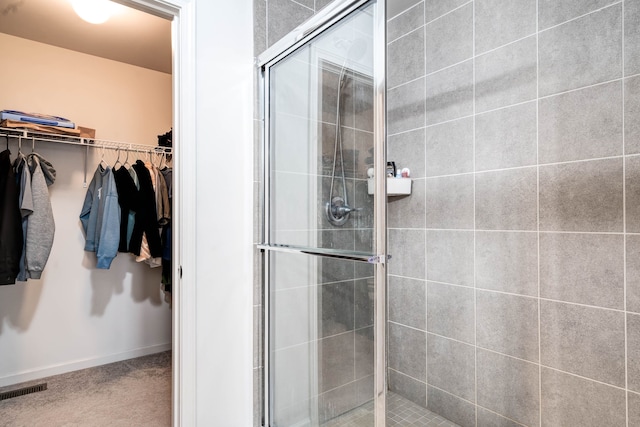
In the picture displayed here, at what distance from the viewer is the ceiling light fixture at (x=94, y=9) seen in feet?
6.56

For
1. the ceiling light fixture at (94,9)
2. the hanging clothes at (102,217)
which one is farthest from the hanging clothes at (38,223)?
the ceiling light fixture at (94,9)

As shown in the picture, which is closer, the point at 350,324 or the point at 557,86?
the point at 350,324

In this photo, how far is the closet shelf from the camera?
7.47 ft

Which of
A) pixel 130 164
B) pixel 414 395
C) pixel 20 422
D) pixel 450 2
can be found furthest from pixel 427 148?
pixel 20 422

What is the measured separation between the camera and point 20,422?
6.35ft

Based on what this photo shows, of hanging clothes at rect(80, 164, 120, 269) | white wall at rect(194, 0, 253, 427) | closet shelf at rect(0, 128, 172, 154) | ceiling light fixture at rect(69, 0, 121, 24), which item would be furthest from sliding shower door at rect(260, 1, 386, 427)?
closet shelf at rect(0, 128, 172, 154)

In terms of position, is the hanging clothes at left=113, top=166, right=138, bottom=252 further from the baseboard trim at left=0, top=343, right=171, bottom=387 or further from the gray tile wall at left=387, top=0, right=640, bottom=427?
the gray tile wall at left=387, top=0, right=640, bottom=427

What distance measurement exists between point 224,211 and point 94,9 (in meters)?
1.59

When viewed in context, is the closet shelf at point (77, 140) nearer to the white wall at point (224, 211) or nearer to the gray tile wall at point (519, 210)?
the white wall at point (224, 211)

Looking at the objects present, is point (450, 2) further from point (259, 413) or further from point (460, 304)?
point (259, 413)

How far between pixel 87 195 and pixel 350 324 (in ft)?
8.04

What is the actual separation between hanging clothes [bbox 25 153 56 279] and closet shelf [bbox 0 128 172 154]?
0.14 m

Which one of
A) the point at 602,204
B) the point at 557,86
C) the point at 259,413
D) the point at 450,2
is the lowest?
the point at 259,413

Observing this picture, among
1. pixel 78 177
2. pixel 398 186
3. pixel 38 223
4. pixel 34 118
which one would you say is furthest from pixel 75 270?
pixel 398 186
